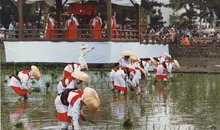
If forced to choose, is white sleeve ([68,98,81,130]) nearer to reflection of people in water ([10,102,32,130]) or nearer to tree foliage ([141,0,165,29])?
reflection of people in water ([10,102,32,130])

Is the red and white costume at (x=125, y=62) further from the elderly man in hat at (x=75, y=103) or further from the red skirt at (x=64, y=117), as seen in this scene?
the red skirt at (x=64, y=117)

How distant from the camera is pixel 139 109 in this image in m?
12.9

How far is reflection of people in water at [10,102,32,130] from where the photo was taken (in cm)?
1047

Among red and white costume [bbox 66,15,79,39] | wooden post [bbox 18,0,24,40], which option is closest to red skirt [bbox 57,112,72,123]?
red and white costume [bbox 66,15,79,39]

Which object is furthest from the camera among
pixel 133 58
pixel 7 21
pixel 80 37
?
pixel 7 21

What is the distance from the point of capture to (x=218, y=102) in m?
14.2

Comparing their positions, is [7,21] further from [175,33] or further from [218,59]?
[218,59]

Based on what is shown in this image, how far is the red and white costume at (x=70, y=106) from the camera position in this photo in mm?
8938

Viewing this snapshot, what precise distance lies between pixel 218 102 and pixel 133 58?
11.1ft

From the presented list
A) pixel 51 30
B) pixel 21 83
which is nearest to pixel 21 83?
pixel 21 83

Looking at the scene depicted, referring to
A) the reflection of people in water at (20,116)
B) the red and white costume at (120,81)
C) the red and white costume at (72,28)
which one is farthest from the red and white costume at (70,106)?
the red and white costume at (72,28)

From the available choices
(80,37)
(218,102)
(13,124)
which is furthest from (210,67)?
(13,124)

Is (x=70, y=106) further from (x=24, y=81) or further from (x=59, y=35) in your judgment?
(x=59, y=35)

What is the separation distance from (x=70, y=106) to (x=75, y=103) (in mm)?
186
